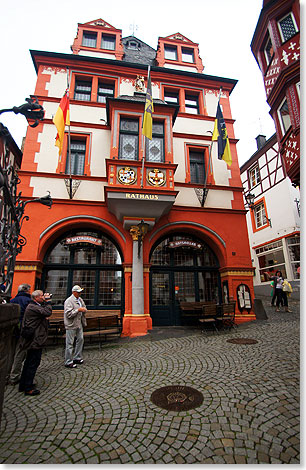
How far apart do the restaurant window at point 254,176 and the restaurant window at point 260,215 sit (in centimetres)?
245

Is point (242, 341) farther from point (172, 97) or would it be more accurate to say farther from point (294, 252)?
point (172, 97)

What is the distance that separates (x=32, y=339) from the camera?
4.48 m

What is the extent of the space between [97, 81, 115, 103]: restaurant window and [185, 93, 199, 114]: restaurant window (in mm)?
4361

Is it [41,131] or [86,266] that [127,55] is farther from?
[86,266]

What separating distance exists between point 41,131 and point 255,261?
19.7m

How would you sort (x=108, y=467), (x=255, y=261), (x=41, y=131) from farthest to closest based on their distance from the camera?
(x=255, y=261), (x=41, y=131), (x=108, y=467)

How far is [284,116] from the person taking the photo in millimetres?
10875

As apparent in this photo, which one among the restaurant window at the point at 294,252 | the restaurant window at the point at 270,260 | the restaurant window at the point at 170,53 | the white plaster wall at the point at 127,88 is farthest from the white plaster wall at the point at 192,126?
the restaurant window at the point at 270,260

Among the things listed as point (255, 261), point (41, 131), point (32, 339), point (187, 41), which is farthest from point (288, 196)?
point (32, 339)

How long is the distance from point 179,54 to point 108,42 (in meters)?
4.57

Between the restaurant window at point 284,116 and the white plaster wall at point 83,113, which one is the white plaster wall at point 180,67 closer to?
the white plaster wall at point 83,113

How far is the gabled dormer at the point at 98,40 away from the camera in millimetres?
13945

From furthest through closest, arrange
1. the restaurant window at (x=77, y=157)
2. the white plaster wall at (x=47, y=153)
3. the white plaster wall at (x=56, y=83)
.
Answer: the white plaster wall at (x=56, y=83) → the restaurant window at (x=77, y=157) → the white plaster wall at (x=47, y=153)

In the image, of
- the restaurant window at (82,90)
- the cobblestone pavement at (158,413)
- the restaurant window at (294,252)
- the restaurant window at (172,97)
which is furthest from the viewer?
the restaurant window at (294,252)
